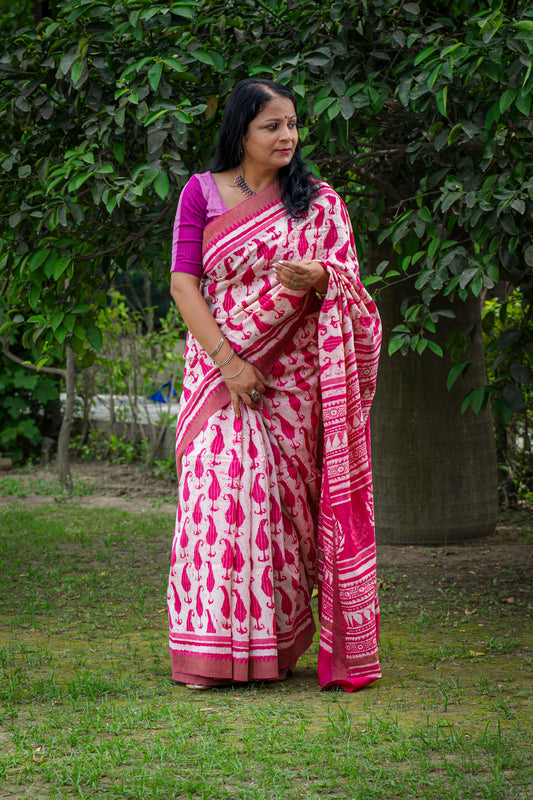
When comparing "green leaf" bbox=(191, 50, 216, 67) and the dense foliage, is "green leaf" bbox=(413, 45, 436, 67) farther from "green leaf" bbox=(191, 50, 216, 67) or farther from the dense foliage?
"green leaf" bbox=(191, 50, 216, 67)

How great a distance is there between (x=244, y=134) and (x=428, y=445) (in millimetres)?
2976

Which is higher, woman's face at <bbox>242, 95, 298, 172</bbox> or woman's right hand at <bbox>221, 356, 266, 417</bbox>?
woman's face at <bbox>242, 95, 298, 172</bbox>

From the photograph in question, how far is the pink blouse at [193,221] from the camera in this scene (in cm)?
383

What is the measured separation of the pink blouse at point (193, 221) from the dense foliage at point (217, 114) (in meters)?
0.28

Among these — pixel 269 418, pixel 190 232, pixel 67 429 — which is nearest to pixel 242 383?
pixel 269 418

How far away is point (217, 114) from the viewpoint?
507 centimetres

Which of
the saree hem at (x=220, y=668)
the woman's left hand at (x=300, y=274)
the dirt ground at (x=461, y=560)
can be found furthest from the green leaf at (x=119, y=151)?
the dirt ground at (x=461, y=560)

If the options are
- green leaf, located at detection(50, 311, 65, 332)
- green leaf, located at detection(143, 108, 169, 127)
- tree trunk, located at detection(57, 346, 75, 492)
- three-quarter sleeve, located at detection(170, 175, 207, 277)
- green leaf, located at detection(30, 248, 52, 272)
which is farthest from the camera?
tree trunk, located at detection(57, 346, 75, 492)

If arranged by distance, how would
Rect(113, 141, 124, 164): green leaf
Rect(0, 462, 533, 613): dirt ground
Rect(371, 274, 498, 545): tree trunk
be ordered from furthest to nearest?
Rect(371, 274, 498, 545): tree trunk < Rect(0, 462, 533, 613): dirt ground < Rect(113, 141, 124, 164): green leaf

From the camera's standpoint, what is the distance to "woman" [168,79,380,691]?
12.1ft

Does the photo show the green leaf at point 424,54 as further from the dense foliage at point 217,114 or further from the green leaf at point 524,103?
the green leaf at point 524,103

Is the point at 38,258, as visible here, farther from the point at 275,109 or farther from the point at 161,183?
the point at 275,109

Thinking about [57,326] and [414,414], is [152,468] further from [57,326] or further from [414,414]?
[57,326]

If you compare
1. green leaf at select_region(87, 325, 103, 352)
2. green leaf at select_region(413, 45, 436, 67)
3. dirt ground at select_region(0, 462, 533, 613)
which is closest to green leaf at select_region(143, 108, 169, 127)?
green leaf at select_region(413, 45, 436, 67)
